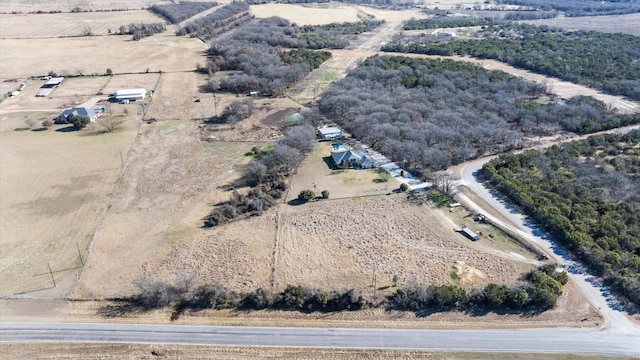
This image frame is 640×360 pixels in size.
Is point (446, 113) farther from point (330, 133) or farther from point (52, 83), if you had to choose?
point (52, 83)

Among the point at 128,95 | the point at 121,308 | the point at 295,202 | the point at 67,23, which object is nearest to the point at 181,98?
the point at 128,95

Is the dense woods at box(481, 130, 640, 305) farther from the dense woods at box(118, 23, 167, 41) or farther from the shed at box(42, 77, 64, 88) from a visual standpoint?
the dense woods at box(118, 23, 167, 41)

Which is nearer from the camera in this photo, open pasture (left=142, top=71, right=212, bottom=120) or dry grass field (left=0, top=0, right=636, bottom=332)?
dry grass field (left=0, top=0, right=636, bottom=332)

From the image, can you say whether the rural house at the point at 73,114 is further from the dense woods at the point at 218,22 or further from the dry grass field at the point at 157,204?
the dense woods at the point at 218,22

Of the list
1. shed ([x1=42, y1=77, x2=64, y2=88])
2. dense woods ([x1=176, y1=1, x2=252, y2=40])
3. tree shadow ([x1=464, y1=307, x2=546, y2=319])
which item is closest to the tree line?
tree shadow ([x1=464, y1=307, x2=546, y2=319])

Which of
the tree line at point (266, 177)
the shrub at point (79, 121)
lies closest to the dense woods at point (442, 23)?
the tree line at point (266, 177)
